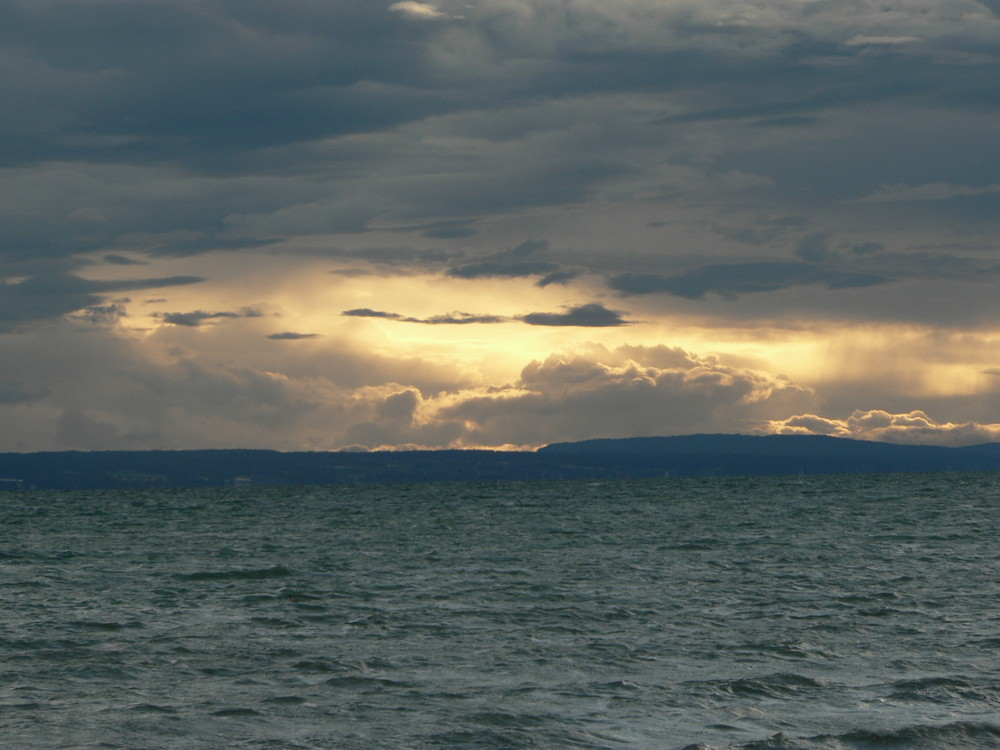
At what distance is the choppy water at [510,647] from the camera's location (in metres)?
21.1

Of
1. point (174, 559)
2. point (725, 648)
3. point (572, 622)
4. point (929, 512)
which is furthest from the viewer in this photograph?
point (929, 512)

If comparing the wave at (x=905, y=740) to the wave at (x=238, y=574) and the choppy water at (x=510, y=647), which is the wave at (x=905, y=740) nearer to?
the choppy water at (x=510, y=647)

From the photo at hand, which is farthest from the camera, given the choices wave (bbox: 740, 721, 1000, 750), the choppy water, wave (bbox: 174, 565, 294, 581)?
wave (bbox: 174, 565, 294, 581)

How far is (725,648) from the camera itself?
29.1 metres

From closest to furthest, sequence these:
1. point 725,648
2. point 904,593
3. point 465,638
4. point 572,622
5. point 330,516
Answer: point 725,648, point 465,638, point 572,622, point 904,593, point 330,516

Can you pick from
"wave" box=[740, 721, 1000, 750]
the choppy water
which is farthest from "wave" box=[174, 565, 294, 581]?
"wave" box=[740, 721, 1000, 750]

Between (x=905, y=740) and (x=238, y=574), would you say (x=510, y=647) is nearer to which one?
(x=905, y=740)

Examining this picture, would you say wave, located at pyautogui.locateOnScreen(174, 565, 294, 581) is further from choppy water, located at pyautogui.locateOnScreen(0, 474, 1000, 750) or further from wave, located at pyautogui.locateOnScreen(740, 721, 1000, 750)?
wave, located at pyautogui.locateOnScreen(740, 721, 1000, 750)

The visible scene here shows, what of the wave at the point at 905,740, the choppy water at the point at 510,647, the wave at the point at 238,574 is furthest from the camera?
the wave at the point at 238,574

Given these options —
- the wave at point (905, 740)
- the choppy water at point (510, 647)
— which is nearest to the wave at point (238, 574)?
the choppy water at point (510, 647)

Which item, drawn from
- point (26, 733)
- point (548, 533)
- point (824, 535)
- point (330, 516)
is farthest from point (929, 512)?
point (26, 733)

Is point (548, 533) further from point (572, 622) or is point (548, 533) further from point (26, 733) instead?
point (26, 733)

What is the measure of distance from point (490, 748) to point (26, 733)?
8.38m

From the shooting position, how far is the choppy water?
21.1 meters
